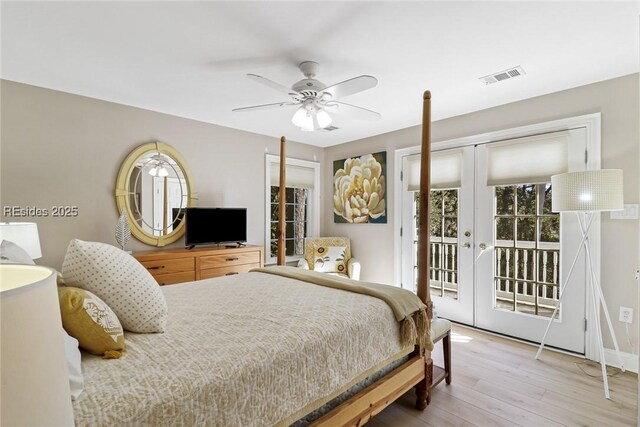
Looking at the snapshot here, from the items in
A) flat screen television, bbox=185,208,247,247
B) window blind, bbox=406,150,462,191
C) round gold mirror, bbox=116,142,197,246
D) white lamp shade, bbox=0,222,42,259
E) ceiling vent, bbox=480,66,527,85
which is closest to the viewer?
white lamp shade, bbox=0,222,42,259

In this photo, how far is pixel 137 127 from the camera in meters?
3.35

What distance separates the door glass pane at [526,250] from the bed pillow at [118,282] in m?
3.31

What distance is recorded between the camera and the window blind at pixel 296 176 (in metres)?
4.59

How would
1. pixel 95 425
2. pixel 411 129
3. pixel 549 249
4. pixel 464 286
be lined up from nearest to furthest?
pixel 95 425
pixel 549 249
pixel 464 286
pixel 411 129

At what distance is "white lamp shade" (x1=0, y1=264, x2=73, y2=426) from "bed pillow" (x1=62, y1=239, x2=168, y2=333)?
2.89 ft

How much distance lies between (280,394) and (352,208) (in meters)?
3.73

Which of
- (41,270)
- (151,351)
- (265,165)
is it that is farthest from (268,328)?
(265,165)

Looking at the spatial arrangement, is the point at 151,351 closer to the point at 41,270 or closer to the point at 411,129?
the point at 41,270

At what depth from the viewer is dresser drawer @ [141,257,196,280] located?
2996 mm

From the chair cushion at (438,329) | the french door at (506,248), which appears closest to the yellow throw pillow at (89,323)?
the chair cushion at (438,329)

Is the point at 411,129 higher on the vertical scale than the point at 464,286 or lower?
higher

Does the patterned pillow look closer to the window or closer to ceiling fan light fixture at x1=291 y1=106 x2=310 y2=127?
the window

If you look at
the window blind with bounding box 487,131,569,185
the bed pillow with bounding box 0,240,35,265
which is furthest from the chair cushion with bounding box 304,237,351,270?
the bed pillow with bounding box 0,240,35,265

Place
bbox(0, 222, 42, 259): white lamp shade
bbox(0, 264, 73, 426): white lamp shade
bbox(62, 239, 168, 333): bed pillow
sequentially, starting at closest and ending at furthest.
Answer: bbox(0, 264, 73, 426): white lamp shade, bbox(62, 239, 168, 333): bed pillow, bbox(0, 222, 42, 259): white lamp shade
